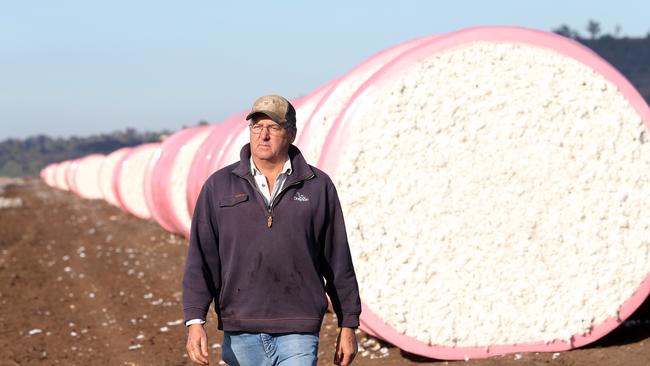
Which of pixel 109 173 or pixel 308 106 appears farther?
pixel 109 173

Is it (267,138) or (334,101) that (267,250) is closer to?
(267,138)

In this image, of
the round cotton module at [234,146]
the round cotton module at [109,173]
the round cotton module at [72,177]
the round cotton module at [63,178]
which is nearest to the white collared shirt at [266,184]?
the round cotton module at [234,146]

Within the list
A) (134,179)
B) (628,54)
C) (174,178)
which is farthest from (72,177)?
(628,54)

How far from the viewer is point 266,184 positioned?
419 cm

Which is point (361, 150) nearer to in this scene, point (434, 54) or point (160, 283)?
point (434, 54)

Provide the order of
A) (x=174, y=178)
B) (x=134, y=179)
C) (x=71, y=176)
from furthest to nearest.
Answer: (x=71, y=176) → (x=134, y=179) → (x=174, y=178)

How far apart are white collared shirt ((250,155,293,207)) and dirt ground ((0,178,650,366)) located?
3236 millimetres

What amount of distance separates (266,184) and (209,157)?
29.7 feet

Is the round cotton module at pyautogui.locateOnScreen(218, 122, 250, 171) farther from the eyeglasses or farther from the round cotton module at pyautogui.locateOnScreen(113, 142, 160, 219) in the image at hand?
the round cotton module at pyautogui.locateOnScreen(113, 142, 160, 219)

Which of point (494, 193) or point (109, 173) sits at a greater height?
point (494, 193)

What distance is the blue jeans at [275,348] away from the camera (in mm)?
4148

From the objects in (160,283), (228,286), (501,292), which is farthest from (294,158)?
(160,283)

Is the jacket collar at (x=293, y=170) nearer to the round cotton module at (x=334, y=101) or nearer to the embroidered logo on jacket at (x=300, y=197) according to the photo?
the embroidered logo on jacket at (x=300, y=197)

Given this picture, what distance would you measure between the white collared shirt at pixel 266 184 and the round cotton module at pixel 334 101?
12.4ft
